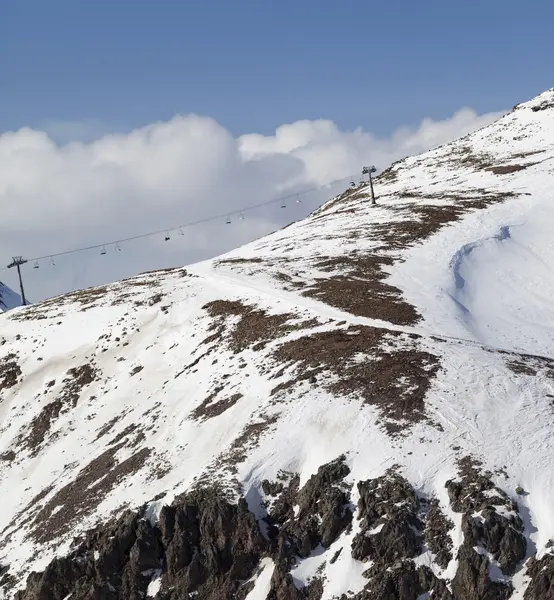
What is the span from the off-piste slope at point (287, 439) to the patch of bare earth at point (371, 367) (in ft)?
0.39

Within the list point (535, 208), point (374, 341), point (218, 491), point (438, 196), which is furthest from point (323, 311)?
point (438, 196)

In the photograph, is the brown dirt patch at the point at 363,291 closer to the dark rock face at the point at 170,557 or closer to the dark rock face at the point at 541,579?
the dark rock face at the point at 170,557

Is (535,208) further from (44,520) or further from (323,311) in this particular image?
(44,520)

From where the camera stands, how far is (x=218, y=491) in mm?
25406

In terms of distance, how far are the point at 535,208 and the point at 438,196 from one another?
14.8 metres

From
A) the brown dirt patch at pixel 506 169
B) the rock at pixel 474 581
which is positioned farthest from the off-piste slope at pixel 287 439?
the brown dirt patch at pixel 506 169

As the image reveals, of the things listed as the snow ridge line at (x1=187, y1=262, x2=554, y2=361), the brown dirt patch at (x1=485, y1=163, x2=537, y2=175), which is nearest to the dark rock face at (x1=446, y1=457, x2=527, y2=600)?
the snow ridge line at (x1=187, y1=262, x2=554, y2=361)

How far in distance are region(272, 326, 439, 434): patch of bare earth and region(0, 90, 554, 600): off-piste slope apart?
120 mm

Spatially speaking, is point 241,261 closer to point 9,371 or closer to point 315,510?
point 9,371

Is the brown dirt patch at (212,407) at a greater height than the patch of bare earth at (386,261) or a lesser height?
lesser

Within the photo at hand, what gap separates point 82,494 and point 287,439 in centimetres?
1023

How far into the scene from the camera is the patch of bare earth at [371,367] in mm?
27750

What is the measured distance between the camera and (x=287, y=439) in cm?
2764

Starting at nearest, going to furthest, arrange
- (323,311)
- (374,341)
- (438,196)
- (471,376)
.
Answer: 1. (471,376)
2. (374,341)
3. (323,311)
4. (438,196)
